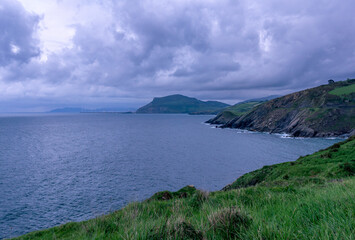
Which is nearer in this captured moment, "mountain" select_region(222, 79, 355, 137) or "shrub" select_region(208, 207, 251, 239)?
"shrub" select_region(208, 207, 251, 239)

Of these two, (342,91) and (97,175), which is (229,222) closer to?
(97,175)

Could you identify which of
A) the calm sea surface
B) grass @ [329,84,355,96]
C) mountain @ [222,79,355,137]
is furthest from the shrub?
grass @ [329,84,355,96]

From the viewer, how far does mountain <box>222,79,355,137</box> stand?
305 ft

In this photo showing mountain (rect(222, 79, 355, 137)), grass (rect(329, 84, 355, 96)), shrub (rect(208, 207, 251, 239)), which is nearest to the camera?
shrub (rect(208, 207, 251, 239))

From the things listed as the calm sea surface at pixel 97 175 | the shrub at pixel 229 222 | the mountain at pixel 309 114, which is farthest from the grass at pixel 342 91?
the shrub at pixel 229 222

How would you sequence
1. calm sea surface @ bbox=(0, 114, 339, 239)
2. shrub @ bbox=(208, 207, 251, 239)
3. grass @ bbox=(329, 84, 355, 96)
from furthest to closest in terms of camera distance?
grass @ bbox=(329, 84, 355, 96), calm sea surface @ bbox=(0, 114, 339, 239), shrub @ bbox=(208, 207, 251, 239)

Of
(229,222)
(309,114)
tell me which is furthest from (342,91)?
(229,222)

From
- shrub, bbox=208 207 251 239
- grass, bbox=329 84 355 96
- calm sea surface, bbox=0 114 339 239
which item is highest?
grass, bbox=329 84 355 96

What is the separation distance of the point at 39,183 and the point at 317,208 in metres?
48.0

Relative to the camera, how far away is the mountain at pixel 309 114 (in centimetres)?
9300

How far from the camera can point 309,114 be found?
337ft

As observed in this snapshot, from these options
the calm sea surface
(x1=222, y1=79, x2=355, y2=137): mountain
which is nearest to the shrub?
the calm sea surface

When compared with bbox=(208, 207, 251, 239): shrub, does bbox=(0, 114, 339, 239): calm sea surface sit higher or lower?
lower

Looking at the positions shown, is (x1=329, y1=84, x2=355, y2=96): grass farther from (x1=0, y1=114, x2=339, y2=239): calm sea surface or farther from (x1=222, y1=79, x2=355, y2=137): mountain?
(x1=0, y1=114, x2=339, y2=239): calm sea surface
